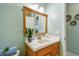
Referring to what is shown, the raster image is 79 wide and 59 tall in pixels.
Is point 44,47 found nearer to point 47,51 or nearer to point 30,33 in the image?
point 47,51

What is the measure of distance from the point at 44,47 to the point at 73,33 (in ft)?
1.30

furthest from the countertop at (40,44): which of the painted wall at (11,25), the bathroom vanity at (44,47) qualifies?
the painted wall at (11,25)

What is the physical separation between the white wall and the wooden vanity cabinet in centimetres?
9

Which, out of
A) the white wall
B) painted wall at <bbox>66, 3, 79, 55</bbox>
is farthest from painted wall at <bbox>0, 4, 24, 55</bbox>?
painted wall at <bbox>66, 3, 79, 55</bbox>

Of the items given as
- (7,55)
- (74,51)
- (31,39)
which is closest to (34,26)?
(31,39)

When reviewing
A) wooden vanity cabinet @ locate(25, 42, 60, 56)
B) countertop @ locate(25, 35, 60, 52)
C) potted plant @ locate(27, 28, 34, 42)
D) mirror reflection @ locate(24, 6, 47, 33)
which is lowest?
wooden vanity cabinet @ locate(25, 42, 60, 56)

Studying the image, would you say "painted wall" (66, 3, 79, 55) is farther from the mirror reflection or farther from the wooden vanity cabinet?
the mirror reflection

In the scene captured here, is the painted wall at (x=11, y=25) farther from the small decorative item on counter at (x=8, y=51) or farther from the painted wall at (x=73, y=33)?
the painted wall at (x=73, y=33)

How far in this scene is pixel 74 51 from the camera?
1.15 m

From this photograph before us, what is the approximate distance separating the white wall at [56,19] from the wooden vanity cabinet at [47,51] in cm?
9

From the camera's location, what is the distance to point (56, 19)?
114 centimetres

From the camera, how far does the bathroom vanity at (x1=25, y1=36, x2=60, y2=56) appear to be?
110 cm

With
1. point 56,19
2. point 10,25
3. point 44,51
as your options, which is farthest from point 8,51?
point 56,19

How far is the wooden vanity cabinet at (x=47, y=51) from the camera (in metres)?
1.11
